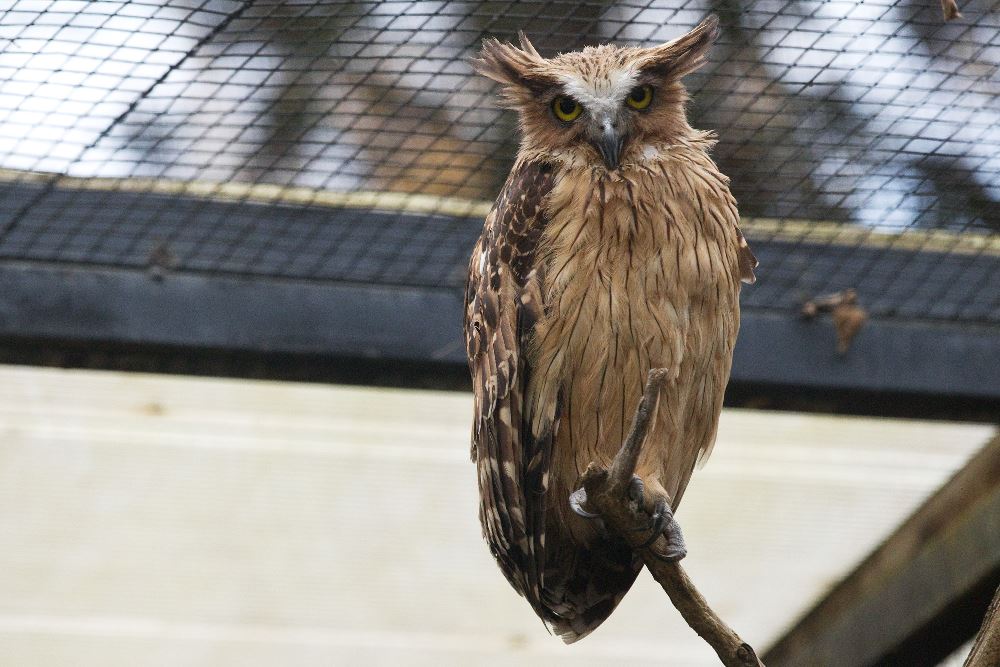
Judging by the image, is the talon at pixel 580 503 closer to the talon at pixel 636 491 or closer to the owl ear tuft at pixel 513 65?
the talon at pixel 636 491

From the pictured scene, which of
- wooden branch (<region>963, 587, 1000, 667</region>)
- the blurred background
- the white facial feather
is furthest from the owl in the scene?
wooden branch (<region>963, 587, 1000, 667</region>)

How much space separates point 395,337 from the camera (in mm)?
3205

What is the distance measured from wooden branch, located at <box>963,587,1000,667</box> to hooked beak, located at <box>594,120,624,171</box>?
1.08 metres

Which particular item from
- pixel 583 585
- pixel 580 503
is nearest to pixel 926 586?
pixel 583 585

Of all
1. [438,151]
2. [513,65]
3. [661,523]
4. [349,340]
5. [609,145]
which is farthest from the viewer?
[438,151]

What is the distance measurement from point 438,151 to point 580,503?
1216 millimetres

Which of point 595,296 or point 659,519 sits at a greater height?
point 595,296

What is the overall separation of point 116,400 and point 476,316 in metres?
1.72

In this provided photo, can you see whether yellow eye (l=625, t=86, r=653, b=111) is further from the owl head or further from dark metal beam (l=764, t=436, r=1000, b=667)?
dark metal beam (l=764, t=436, r=1000, b=667)

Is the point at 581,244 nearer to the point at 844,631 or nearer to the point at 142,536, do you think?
the point at 844,631

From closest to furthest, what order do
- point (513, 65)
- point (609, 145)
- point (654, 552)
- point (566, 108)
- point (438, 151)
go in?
point (654, 552) → point (609, 145) → point (566, 108) → point (513, 65) → point (438, 151)

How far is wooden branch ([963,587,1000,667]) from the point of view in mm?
Answer: 2158

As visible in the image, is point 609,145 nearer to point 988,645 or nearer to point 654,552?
point 654,552

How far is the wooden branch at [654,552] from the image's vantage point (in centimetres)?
222
